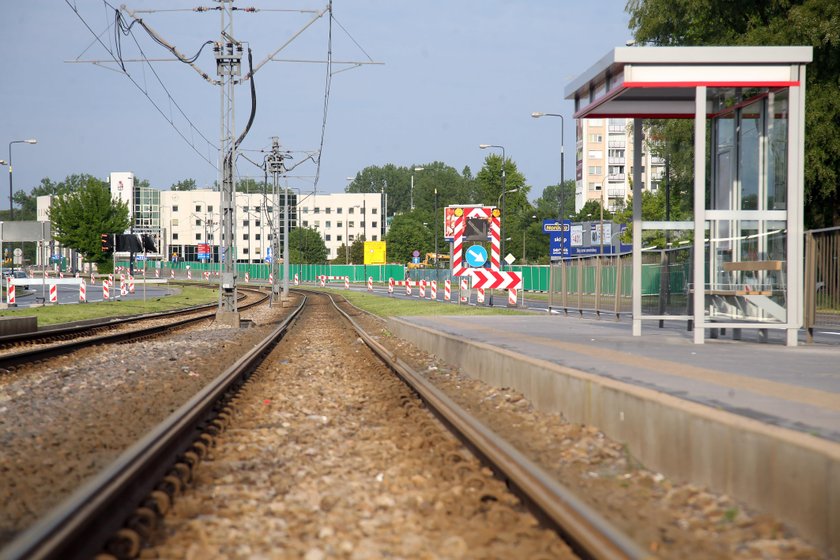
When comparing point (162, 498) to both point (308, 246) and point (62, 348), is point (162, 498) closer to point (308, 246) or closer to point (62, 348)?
point (62, 348)

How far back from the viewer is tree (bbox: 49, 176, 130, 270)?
102438 mm

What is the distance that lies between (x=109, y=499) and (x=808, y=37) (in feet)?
99.3

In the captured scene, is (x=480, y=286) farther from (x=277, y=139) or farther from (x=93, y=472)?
(x=277, y=139)

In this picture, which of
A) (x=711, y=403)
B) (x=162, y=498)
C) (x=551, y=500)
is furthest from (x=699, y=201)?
(x=162, y=498)

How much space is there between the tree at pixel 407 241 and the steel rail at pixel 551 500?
141352mm

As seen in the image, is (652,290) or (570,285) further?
(570,285)

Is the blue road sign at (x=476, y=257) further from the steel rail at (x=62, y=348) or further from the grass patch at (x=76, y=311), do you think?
the grass patch at (x=76, y=311)

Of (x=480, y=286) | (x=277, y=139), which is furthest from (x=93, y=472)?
(x=277, y=139)

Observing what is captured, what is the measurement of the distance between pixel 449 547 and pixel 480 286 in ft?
76.1

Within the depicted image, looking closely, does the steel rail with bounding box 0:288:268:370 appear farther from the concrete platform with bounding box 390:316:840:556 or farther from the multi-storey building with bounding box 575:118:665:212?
the multi-storey building with bounding box 575:118:665:212

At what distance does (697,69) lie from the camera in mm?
14227

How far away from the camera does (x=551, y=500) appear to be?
5336mm

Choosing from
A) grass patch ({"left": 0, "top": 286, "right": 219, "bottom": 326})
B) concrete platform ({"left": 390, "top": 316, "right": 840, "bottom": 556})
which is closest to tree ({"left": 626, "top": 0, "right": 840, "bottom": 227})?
concrete platform ({"left": 390, "top": 316, "right": 840, "bottom": 556})

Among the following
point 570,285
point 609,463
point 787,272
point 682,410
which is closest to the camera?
point 682,410
